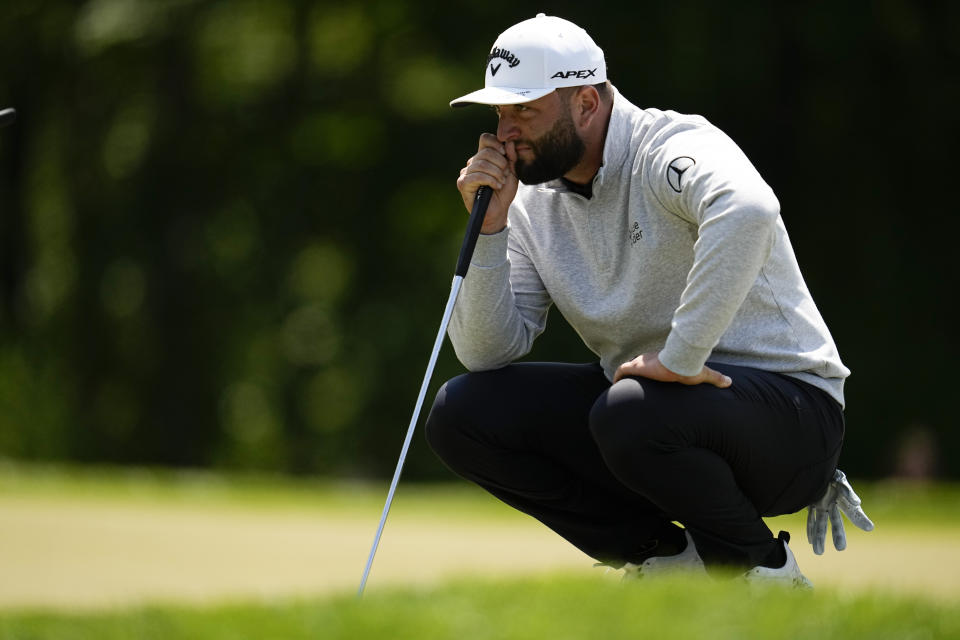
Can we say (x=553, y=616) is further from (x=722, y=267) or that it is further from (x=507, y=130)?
(x=507, y=130)

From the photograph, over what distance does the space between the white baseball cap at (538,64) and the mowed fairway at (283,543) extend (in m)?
0.90

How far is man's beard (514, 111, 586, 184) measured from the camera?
8.22ft

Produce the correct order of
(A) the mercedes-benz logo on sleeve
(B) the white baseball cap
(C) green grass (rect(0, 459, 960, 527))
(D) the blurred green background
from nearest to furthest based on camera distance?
(A) the mercedes-benz logo on sleeve, (B) the white baseball cap, (C) green grass (rect(0, 459, 960, 527)), (D) the blurred green background

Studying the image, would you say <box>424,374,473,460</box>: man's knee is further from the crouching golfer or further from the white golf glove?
the white golf glove

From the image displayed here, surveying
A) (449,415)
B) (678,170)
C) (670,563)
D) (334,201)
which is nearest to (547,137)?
(678,170)

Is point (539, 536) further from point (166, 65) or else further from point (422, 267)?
point (166, 65)

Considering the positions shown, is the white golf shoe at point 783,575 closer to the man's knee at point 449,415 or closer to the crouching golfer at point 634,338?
the crouching golfer at point 634,338

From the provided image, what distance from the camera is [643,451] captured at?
2.27m

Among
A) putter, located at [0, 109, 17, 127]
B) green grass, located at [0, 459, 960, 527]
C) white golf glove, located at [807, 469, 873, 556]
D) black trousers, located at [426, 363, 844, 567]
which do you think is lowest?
green grass, located at [0, 459, 960, 527]

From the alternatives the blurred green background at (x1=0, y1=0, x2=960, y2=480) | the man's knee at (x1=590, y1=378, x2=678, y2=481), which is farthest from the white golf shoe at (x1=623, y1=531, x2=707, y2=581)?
the blurred green background at (x1=0, y1=0, x2=960, y2=480)

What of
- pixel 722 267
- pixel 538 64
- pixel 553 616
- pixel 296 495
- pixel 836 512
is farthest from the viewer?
pixel 296 495

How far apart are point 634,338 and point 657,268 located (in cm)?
16

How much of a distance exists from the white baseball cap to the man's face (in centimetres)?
4

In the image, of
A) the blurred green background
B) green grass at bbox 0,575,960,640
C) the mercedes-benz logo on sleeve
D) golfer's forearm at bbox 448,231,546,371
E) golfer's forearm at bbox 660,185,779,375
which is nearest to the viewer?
green grass at bbox 0,575,960,640
